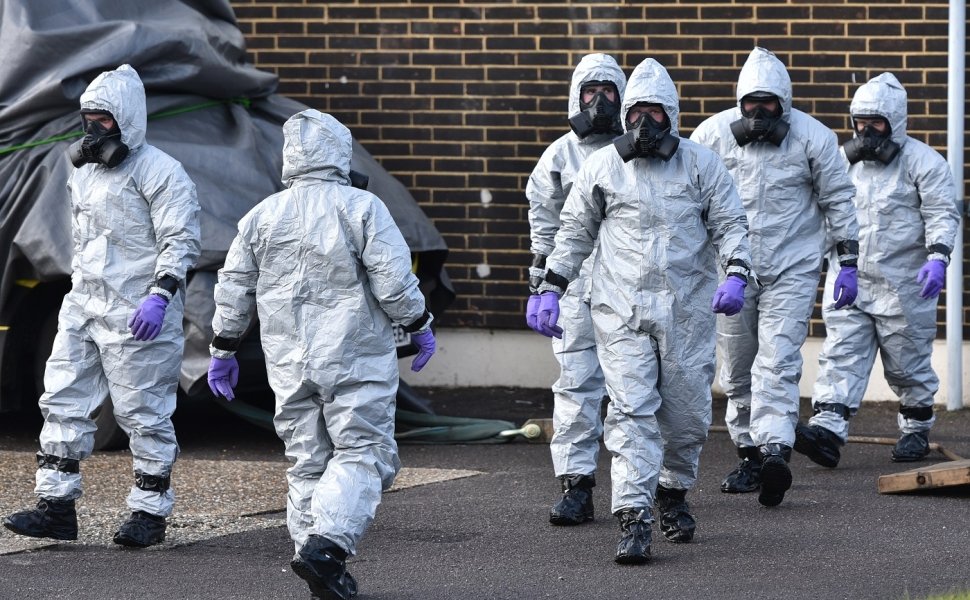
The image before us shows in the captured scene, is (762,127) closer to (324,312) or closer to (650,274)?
(650,274)

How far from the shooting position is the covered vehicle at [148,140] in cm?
817

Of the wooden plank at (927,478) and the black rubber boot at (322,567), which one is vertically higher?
the black rubber boot at (322,567)

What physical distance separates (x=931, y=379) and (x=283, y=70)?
4.74m

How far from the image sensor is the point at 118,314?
21.4 feet

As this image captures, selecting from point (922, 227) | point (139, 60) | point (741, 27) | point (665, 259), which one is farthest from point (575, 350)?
point (741, 27)

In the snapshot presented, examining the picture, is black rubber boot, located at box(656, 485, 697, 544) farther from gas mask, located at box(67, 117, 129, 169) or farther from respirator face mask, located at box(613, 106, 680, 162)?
gas mask, located at box(67, 117, 129, 169)

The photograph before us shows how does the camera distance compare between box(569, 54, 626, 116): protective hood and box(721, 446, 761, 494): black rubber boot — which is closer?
box(569, 54, 626, 116): protective hood

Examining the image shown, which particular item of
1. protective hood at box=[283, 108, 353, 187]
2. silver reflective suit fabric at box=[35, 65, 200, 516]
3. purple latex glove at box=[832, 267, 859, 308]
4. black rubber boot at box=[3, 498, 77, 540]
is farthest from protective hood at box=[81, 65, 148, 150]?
purple latex glove at box=[832, 267, 859, 308]

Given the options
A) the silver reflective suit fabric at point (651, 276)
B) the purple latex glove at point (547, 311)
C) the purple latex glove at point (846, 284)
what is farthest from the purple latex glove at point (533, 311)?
the purple latex glove at point (846, 284)

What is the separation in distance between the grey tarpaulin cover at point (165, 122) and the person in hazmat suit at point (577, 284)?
6.22 feet

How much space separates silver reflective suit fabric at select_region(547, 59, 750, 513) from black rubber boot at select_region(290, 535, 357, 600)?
1203mm

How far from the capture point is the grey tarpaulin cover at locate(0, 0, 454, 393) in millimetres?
8164

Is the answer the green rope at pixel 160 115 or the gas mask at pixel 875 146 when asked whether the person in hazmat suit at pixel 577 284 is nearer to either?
the gas mask at pixel 875 146

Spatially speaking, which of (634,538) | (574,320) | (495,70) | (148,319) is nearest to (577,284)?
(574,320)
